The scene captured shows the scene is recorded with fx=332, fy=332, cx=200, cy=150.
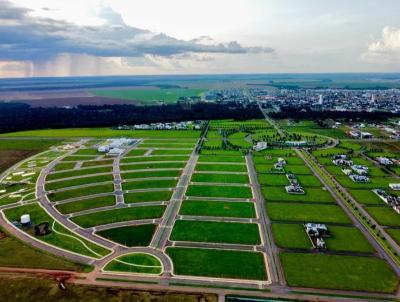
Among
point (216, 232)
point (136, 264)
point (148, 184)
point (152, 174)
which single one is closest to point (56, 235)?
point (136, 264)

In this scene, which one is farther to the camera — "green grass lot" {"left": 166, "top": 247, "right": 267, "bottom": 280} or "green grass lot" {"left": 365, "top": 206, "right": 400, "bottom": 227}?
"green grass lot" {"left": 365, "top": 206, "right": 400, "bottom": 227}

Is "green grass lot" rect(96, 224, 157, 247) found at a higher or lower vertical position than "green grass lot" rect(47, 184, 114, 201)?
higher

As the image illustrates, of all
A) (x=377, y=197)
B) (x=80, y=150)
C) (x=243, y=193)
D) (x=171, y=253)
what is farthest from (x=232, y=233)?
(x=80, y=150)

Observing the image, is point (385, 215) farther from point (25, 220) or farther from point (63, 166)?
point (63, 166)

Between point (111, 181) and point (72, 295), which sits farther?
point (111, 181)

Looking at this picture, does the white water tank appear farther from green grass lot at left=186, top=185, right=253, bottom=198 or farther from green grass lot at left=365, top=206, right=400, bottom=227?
green grass lot at left=365, top=206, right=400, bottom=227

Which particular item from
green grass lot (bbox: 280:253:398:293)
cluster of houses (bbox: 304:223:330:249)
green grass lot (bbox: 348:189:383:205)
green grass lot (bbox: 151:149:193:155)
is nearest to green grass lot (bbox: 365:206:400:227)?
green grass lot (bbox: 348:189:383:205)

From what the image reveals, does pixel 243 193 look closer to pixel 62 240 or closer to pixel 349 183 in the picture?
pixel 349 183
